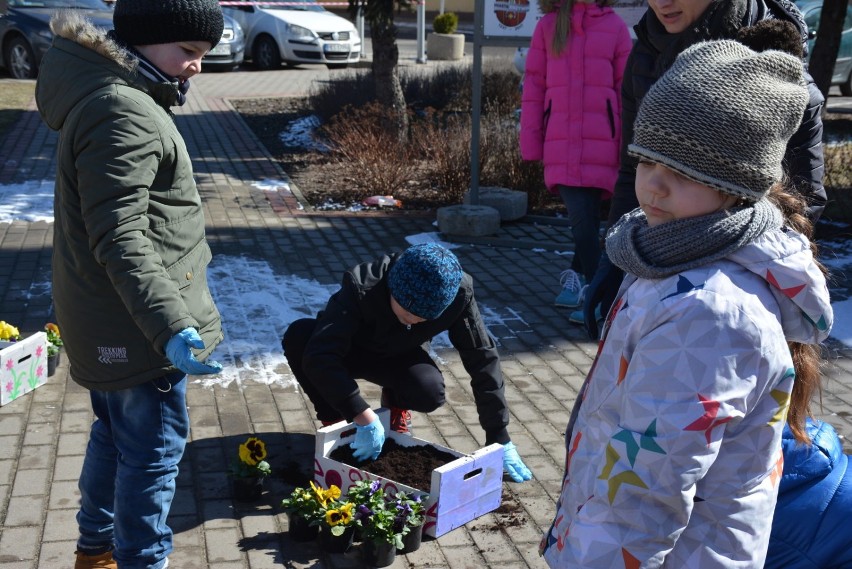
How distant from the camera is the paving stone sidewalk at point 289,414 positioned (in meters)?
3.48

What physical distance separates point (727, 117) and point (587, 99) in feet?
13.7

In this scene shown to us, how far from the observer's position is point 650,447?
5.72 feet

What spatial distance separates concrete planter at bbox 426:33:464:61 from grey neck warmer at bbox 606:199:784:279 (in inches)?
887

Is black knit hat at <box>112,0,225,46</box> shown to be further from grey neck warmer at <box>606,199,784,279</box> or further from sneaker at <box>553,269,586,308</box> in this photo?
sneaker at <box>553,269,586,308</box>

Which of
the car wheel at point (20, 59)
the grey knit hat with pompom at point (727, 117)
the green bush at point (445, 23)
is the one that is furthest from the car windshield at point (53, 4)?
the grey knit hat with pompom at point (727, 117)

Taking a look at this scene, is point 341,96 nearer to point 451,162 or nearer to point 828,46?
point 451,162

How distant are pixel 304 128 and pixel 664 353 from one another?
11.2 meters

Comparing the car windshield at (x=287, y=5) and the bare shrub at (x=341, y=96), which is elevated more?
the bare shrub at (x=341, y=96)

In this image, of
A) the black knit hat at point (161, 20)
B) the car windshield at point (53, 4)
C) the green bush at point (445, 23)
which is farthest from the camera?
the green bush at point (445, 23)

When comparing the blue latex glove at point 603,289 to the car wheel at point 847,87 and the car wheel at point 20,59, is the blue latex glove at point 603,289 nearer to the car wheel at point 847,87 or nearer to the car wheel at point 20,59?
the car wheel at point 20,59

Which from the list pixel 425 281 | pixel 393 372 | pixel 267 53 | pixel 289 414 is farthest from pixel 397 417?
pixel 267 53

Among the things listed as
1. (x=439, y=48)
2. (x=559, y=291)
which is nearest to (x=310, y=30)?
(x=439, y=48)

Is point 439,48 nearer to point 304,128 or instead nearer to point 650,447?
point 304,128

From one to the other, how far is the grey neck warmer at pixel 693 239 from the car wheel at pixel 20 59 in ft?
51.7
